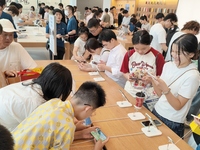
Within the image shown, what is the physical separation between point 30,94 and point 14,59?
899 mm

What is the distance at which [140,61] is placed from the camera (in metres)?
1.99

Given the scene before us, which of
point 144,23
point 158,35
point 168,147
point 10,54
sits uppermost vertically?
point 144,23

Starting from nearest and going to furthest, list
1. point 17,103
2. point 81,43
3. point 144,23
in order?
1. point 17,103
2. point 81,43
3. point 144,23

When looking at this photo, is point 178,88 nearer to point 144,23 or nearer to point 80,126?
point 80,126

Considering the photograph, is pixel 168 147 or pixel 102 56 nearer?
pixel 168 147

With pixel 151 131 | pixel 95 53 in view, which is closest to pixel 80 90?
pixel 151 131

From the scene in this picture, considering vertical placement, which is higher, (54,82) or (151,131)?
(54,82)

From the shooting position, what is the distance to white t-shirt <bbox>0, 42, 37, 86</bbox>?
192cm

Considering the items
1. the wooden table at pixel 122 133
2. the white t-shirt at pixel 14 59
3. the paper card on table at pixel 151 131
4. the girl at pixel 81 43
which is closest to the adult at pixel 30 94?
the wooden table at pixel 122 133

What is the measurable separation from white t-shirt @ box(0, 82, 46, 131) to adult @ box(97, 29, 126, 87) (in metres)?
1.24

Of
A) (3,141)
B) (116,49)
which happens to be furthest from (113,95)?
(3,141)

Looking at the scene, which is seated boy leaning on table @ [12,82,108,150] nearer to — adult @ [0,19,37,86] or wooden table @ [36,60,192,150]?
wooden table @ [36,60,192,150]

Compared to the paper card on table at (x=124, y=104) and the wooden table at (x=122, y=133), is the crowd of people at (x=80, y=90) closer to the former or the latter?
the wooden table at (x=122, y=133)

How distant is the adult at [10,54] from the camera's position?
73.2 inches
